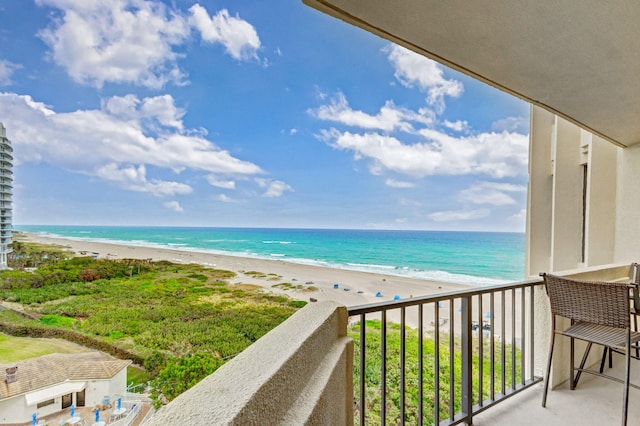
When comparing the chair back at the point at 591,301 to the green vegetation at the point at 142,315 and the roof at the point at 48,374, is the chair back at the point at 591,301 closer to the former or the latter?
the roof at the point at 48,374

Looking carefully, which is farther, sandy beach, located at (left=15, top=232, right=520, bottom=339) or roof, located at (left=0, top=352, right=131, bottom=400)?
sandy beach, located at (left=15, top=232, right=520, bottom=339)

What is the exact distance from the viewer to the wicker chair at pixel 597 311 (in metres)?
1.90

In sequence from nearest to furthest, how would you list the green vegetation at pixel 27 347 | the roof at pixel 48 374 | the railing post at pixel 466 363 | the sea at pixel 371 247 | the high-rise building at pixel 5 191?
the railing post at pixel 466 363 < the roof at pixel 48 374 < the high-rise building at pixel 5 191 < the green vegetation at pixel 27 347 < the sea at pixel 371 247

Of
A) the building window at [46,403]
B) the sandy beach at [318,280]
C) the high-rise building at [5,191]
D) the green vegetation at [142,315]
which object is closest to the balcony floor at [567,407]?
the building window at [46,403]

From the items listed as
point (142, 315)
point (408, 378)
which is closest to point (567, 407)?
point (408, 378)

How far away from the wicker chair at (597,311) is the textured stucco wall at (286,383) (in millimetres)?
1695

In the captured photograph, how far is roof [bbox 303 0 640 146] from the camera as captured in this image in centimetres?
129

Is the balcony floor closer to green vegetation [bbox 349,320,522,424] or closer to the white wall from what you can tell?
green vegetation [bbox 349,320,522,424]

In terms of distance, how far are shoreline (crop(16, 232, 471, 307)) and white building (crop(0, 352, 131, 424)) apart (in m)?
11.1

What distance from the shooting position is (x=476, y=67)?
1.82 metres

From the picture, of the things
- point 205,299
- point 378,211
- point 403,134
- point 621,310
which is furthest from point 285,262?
point 621,310

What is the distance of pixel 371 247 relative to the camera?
106ft

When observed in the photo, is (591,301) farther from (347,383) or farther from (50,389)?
(50,389)

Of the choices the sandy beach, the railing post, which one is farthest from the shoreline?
the railing post
